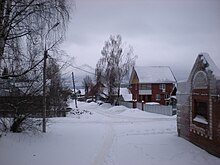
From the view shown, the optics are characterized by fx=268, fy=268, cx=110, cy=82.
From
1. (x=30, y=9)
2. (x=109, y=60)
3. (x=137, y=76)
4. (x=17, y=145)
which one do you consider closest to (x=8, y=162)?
(x=17, y=145)

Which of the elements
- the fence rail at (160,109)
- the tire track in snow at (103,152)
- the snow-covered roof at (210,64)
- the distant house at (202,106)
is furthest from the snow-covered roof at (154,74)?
the snow-covered roof at (210,64)

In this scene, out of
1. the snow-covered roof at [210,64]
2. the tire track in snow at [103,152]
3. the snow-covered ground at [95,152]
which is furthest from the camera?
the snow-covered roof at [210,64]

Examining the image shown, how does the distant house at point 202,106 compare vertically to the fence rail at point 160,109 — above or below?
above

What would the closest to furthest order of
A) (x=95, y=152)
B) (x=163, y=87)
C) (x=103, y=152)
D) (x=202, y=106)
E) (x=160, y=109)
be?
(x=95, y=152) < (x=103, y=152) < (x=202, y=106) < (x=160, y=109) < (x=163, y=87)

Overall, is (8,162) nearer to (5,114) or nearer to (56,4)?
(5,114)

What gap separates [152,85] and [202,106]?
39.6 meters

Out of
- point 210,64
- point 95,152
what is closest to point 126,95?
point 210,64

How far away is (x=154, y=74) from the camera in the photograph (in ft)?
178

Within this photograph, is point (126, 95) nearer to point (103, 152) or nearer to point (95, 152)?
point (103, 152)

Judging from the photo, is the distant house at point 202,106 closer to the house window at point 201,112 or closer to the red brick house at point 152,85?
the house window at point 201,112

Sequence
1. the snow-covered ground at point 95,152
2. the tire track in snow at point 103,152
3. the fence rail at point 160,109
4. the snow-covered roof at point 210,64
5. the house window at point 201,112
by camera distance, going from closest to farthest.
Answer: the snow-covered ground at point 95,152 → the tire track in snow at point 103,152 → the snow-covered roof at point 210,64 → the house window at point 201,112 → the fence rail at point 160,109

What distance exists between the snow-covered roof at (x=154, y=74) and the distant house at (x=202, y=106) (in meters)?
36.9

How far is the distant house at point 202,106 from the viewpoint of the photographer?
36.6 feet

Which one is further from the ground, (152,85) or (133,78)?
(133,78)
